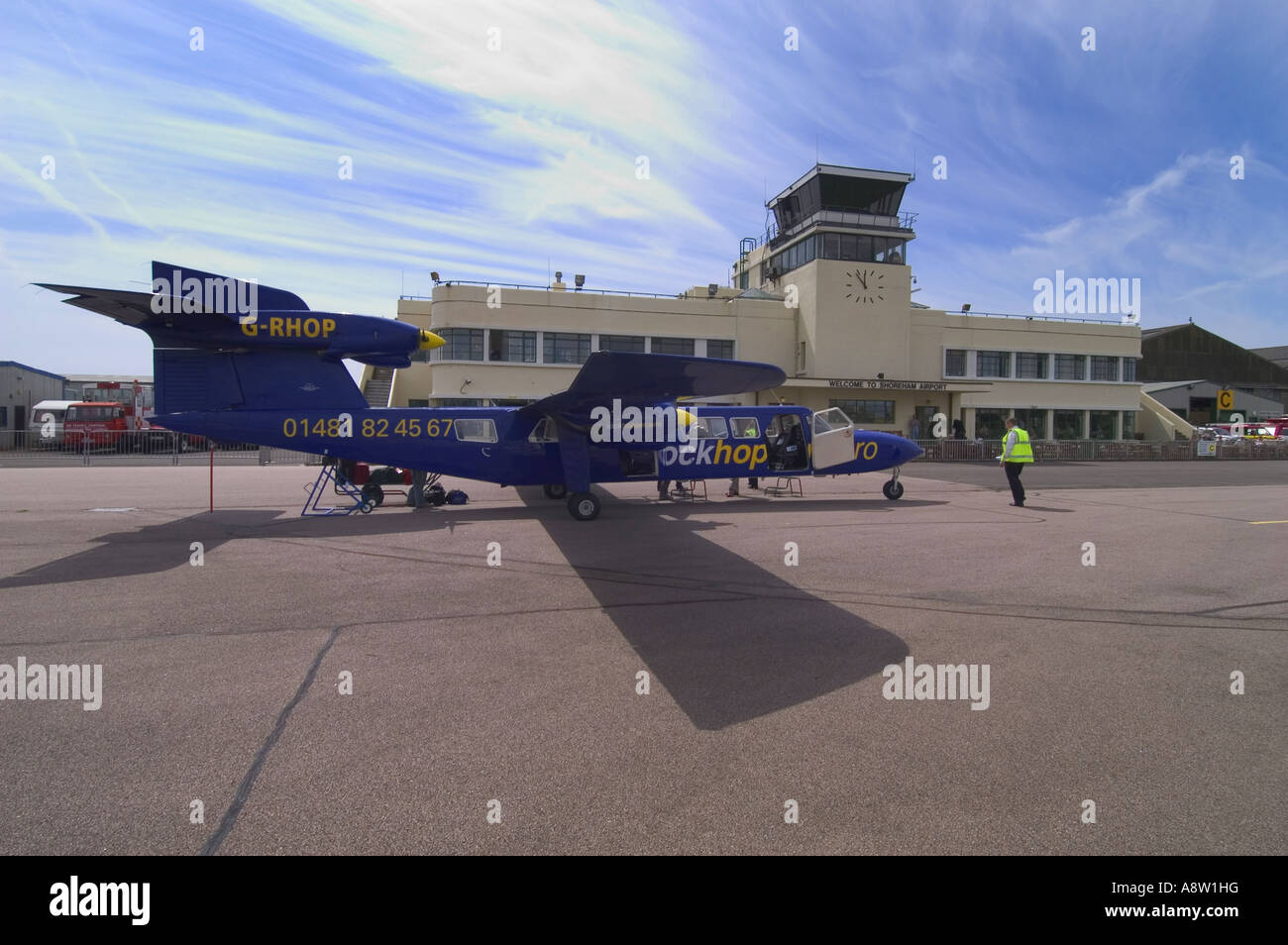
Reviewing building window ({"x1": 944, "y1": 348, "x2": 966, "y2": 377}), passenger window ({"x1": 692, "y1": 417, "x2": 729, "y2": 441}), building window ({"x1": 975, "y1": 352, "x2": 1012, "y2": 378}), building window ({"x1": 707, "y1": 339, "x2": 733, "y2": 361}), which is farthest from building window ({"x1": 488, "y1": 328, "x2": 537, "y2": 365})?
building window ({"x1": 975, "y1": 352, "x2": 1012, "y2": 378})

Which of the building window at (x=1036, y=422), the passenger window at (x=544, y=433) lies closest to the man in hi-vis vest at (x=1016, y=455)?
the passenger window at (x=544, y=433)

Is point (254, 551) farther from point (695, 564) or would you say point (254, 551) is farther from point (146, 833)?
point (146, 833)

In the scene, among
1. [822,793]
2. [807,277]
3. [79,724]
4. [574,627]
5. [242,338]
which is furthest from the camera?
[807,277]

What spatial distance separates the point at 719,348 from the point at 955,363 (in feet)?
53.7

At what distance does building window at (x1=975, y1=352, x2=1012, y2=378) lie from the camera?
1766 inches

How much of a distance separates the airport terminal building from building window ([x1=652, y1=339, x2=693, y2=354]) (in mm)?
75

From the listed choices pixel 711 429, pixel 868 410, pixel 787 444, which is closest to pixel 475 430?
pixel 711 429

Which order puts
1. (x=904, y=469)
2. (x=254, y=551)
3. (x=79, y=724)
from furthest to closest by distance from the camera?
(x=904, y=469)
(x=254, y=551)
(x=79, y=724)

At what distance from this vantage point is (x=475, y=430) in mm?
13648

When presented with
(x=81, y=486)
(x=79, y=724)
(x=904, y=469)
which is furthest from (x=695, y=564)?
(x=904, y=469)

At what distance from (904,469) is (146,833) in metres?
28.2

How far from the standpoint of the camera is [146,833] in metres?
2.98

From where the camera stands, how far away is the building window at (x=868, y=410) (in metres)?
42.0
